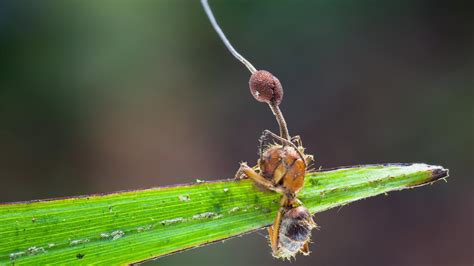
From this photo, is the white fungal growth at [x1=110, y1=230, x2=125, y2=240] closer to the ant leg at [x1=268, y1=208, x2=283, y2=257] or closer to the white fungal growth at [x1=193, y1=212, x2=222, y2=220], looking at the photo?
the white fungal growth at [x1=193, y1=212, x2=222, y2=220]

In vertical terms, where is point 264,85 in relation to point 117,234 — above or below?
above

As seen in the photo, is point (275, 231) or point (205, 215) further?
point (275, 231)

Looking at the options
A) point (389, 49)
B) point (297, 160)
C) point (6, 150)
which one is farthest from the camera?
point (389, 49)

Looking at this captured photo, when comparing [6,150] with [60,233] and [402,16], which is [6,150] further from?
[402,16]

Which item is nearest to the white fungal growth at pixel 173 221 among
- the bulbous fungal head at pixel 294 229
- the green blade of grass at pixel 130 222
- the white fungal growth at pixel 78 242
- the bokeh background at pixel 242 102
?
the green blade of grass at pixel 130 222

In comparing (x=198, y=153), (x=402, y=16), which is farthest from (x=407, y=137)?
(x=198, y=153)

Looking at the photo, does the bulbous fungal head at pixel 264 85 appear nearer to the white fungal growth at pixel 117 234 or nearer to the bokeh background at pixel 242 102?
the white fungal growth at pixel 117 234

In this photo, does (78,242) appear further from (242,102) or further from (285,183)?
(242,102)

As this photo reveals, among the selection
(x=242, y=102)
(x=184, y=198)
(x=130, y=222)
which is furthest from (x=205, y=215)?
(x=242, y=102)
